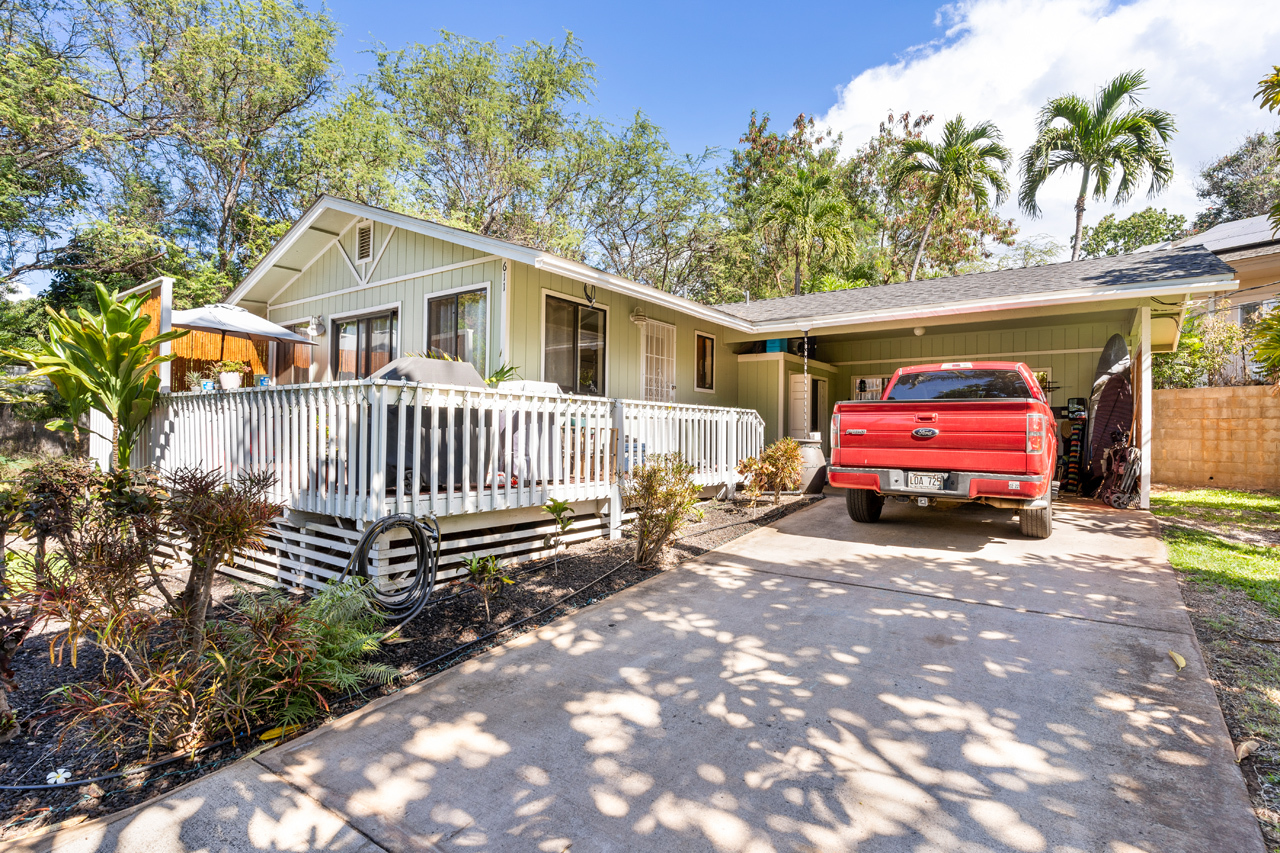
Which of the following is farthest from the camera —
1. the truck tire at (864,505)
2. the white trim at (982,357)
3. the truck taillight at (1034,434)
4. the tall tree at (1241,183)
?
the tall tree at (1241,183)

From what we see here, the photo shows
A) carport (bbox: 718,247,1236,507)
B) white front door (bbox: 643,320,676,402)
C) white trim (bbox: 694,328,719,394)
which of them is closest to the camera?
carport (bbox: 718,247,1236,507)

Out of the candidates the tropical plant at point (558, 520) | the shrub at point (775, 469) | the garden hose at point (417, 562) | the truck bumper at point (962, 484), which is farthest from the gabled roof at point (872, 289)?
the garden hose at point (417, 562)

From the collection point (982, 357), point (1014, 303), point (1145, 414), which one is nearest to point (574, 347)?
point (1014, 303)

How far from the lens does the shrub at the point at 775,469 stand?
810 centimetres

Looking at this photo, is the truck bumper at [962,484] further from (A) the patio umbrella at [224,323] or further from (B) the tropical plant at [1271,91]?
(A) the patio umbrella at [224,323]

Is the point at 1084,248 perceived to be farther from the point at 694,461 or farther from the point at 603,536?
the point at 603,536

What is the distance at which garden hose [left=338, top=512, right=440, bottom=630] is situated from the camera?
403cm

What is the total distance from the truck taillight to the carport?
3.74 meters

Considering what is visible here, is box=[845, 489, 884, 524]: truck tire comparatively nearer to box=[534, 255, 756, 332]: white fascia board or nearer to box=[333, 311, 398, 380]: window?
box=[534, 255, 756, 332]: white fascia board

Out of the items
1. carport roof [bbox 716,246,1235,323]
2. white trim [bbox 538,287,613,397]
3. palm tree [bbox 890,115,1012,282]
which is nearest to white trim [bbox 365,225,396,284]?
white trim [bbox 538,287,613,397]

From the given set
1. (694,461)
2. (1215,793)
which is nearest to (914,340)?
(694,461)

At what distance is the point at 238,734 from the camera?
Answer: 8.59 feet

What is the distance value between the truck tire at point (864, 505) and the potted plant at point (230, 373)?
8.57 meters

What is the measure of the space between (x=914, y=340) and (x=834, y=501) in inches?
258
